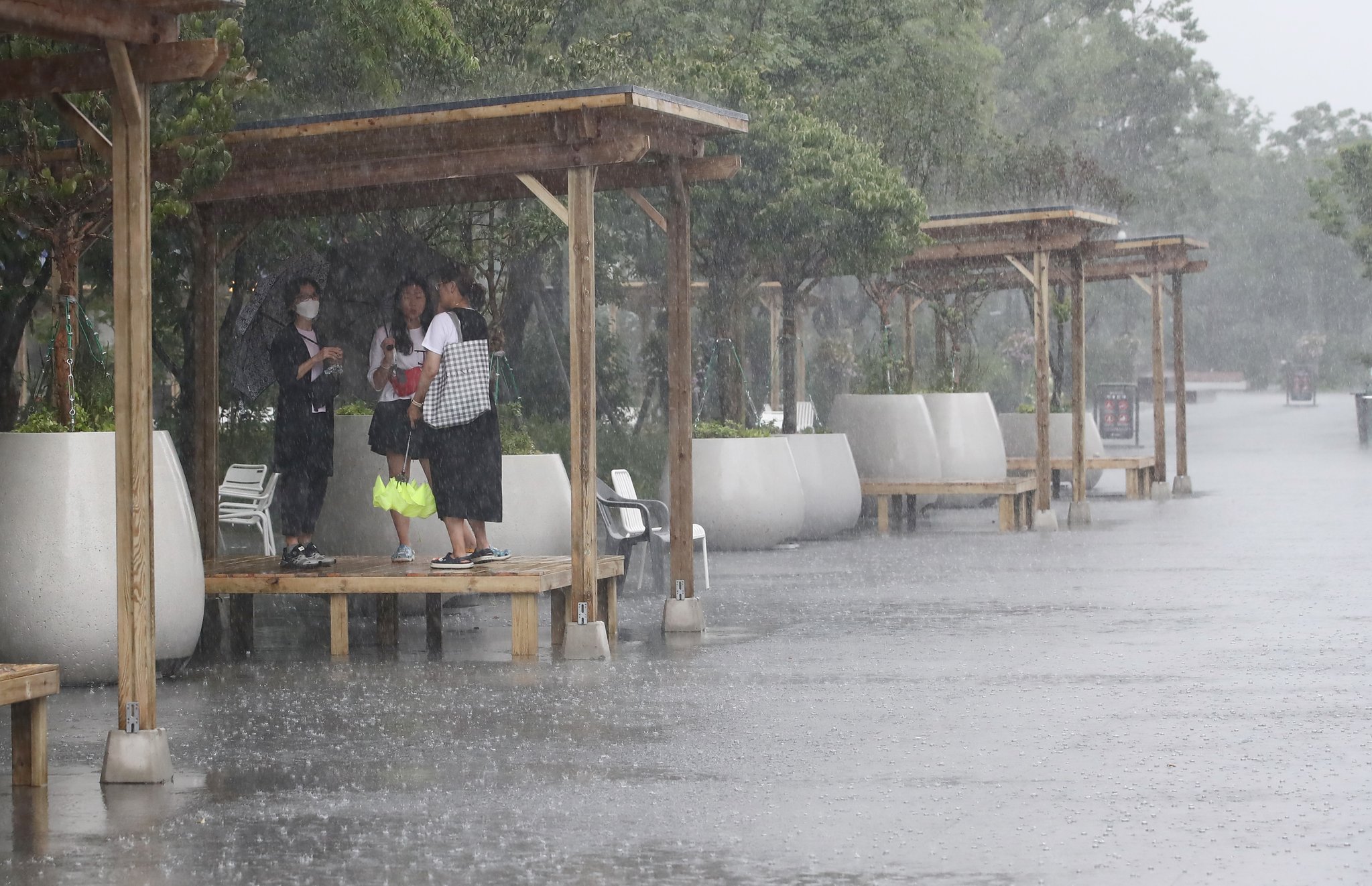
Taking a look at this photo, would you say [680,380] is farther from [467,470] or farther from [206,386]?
[206,386]

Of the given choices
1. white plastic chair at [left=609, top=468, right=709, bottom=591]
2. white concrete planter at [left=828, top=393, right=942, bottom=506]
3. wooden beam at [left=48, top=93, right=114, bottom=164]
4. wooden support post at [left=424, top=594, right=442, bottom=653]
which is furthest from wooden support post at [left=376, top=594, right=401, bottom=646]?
white concrete planter at [left=828, top=393, right=942, bottom=506]

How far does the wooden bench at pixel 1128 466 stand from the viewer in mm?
24630

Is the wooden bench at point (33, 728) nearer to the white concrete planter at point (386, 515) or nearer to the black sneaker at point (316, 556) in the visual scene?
the black sneaker at point (316, 556)

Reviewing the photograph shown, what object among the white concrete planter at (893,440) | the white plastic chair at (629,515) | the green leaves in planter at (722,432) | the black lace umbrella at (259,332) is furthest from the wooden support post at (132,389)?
the white concrete planter at (893,440)

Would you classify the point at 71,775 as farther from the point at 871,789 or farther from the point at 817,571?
the point at 817,571

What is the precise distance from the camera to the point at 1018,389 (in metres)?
46.6

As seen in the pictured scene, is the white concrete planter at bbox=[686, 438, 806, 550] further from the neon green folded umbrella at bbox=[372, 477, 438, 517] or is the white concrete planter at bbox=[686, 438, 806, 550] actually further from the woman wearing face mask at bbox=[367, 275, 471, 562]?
the neon green folded umbrella at bbox=[372, 477, 438, 517]

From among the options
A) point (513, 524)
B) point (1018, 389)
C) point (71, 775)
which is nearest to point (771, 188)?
point (513, 524)

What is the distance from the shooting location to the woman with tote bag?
10.8 m

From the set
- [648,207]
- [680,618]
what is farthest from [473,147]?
[680,618]

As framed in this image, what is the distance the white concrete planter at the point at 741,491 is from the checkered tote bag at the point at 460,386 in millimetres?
6877

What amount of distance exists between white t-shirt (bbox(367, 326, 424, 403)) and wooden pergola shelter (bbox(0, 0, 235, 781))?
4.24m

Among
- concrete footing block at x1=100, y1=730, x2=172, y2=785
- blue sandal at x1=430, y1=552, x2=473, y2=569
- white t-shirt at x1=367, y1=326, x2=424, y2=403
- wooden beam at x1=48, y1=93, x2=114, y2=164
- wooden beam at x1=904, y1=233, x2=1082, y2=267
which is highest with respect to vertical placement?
wooden beam at x1=904, y1=233, x2=1082, y2=267

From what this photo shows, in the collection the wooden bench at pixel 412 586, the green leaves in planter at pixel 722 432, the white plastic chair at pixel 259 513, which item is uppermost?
the green leaves in planter at pixel 722 432
